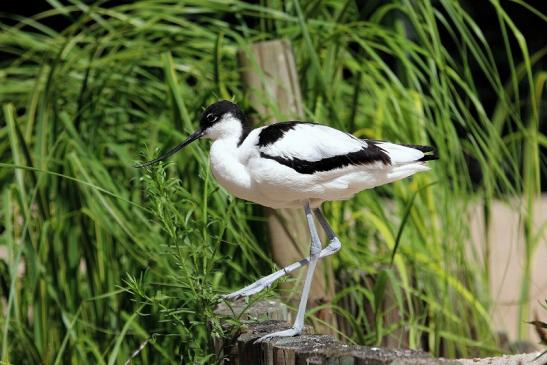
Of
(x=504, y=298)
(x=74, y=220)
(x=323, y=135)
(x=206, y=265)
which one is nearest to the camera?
(x=206, y=265)

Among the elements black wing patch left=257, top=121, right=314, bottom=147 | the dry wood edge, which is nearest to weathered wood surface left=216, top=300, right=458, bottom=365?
the dry wood edge

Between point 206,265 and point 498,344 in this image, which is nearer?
point 206,265

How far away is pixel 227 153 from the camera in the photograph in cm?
231

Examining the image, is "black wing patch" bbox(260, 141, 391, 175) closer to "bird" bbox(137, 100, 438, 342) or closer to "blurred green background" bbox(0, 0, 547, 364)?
"bird" bbox(137, 100, 438, 342)

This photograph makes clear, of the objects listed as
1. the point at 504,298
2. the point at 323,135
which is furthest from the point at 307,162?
the point at 504,298

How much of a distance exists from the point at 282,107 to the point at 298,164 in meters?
0.82

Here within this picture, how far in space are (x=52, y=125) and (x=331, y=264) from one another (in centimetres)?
107

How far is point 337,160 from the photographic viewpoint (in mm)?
2264

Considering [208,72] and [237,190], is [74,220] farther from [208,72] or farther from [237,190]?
[237,190]

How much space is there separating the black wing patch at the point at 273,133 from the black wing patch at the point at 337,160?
0.04m

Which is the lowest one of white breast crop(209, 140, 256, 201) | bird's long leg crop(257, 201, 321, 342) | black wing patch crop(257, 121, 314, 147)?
bird's long leg crop(257, 201, 321, 342)

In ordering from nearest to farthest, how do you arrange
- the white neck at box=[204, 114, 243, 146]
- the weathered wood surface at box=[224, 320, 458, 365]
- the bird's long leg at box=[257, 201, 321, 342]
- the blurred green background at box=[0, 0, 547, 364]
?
the weathered wood surface at box=[224, 320, 458, 365] < the bird's long leg at box=[257, 201, 321, 342] < the white neck at box=[204, 114, 243, 146] < the blurred green background at box=[0, 0, 547, 364]

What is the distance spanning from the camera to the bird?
2.23 m

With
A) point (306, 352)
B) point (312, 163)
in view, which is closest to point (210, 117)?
point (312, 163)
